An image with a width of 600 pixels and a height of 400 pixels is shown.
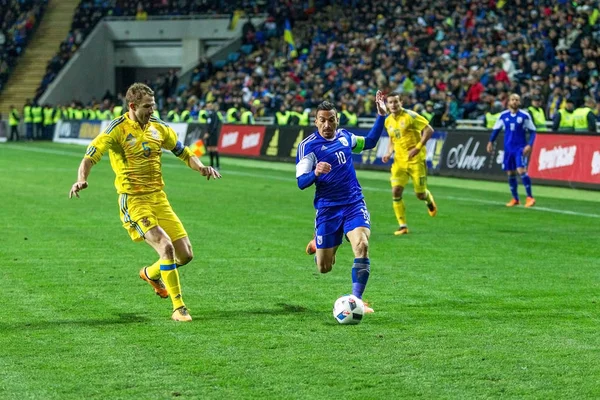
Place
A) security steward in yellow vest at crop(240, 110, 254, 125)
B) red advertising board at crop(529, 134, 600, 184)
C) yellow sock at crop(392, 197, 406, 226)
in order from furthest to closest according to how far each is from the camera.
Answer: security steward in yellow vest at crop(240, 110, 254, 125) < red advertising board at crop(529, 134, 600, 184) < yellow sock at crop(392, 197, 406, 226)

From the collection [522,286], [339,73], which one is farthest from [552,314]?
[339,73]

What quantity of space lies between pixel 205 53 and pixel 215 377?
5386 cm

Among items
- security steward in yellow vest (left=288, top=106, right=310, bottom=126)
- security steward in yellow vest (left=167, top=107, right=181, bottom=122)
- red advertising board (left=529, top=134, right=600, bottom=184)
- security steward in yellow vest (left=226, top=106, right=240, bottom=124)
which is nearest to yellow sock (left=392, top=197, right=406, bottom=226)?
red advertising board (left=529, top=134, right=600, bottom=184)

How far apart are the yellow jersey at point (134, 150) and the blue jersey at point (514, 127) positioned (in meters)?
13.1

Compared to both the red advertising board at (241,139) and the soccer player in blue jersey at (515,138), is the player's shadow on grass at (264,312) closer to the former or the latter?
the soccer player in blue jersey at (515,138)

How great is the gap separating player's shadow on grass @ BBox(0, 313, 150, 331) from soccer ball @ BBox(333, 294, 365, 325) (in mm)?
1633

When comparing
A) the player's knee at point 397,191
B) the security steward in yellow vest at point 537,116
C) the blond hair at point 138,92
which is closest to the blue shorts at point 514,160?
the player's knee at point 397,191

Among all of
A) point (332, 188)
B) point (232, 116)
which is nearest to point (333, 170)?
point (332, 188)

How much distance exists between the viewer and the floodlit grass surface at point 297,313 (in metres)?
7.11

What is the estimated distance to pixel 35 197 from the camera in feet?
74.7

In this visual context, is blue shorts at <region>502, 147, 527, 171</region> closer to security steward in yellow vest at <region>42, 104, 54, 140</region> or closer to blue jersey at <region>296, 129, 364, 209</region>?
A: blue jersey at <region>296, 129, 364, 209</region>

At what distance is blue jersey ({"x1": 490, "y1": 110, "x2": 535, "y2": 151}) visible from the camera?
22031 mm

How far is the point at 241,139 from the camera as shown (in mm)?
40750

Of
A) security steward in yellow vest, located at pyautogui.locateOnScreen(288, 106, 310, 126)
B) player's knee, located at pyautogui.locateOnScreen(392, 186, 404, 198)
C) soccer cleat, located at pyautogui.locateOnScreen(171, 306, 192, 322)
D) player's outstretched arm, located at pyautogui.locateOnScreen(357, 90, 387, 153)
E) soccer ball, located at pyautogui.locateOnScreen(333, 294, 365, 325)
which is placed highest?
player's outstretched arm, located at pyautogui.locateOnScreen(357, 90, 387, 153)
